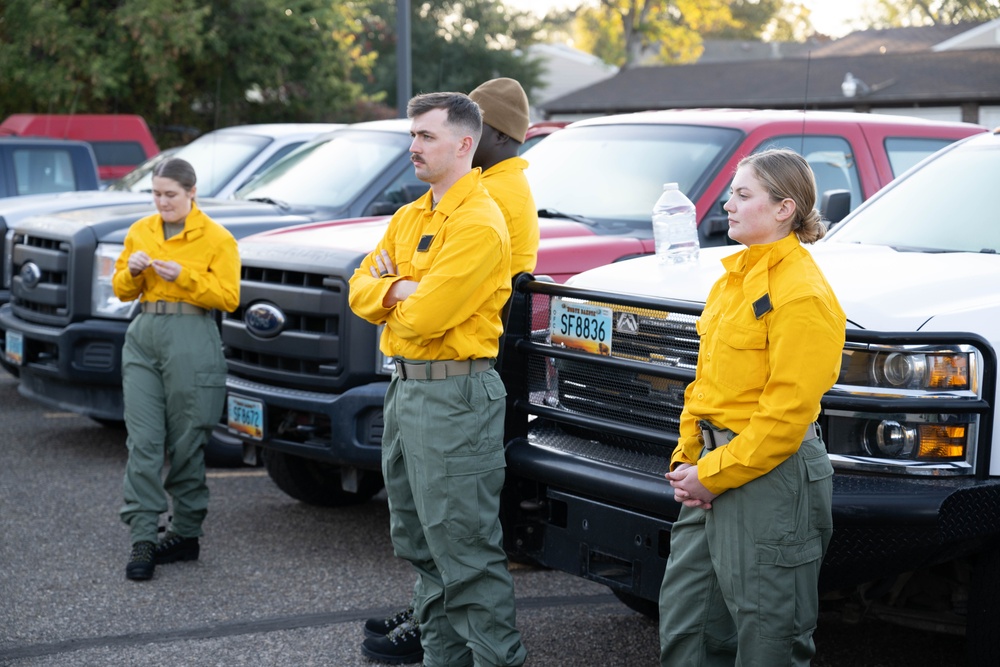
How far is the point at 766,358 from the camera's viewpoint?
311 centimetres

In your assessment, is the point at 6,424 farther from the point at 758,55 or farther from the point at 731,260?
the point at 758,55

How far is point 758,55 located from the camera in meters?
58.2

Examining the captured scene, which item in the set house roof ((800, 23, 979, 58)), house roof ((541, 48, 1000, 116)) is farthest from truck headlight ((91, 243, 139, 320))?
house roof ((800, 23, 979, 58))

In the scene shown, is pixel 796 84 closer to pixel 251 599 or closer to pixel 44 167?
pixel 44 167

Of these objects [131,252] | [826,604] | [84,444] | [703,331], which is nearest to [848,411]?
[703,331]

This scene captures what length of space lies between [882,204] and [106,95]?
1850 cm

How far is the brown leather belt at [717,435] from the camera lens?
3.18m

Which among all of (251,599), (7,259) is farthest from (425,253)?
(7,259)

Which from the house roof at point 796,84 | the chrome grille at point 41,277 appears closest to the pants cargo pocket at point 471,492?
the chrome grille at point 41,277

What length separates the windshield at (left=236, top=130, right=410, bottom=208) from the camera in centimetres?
756

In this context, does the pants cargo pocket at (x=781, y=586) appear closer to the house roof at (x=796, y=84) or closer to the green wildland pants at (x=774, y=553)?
the green wildland pants at (x=774, y=553)

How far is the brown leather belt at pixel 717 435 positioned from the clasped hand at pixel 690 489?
0.24 ft

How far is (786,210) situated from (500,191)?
1.40 metres

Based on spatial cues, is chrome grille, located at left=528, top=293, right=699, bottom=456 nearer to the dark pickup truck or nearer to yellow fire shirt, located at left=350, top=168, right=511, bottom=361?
yellow fire shirt, located at left=350, top=168, right=511, bottom=361
